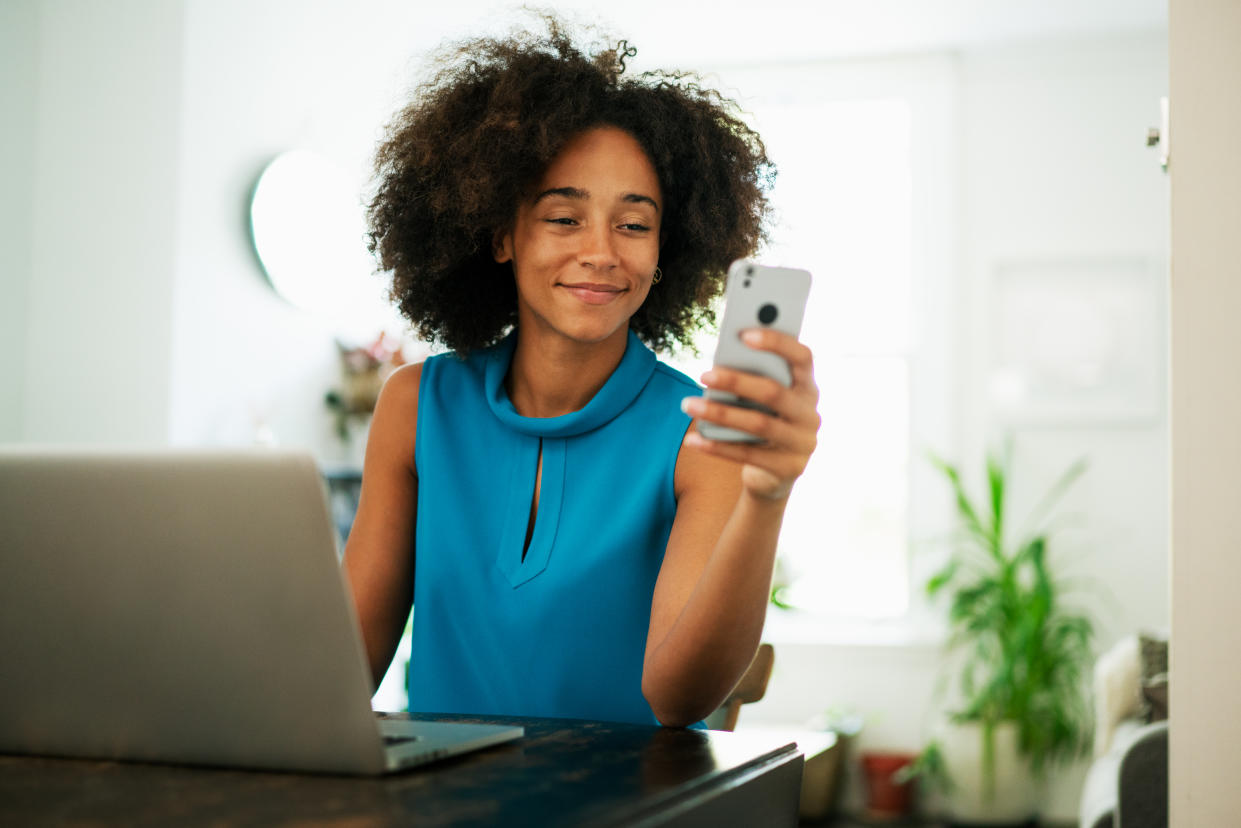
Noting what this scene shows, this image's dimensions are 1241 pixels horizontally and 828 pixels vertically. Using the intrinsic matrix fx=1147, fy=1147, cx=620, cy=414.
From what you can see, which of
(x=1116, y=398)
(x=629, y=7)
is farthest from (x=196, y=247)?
(x=1116, y=398)

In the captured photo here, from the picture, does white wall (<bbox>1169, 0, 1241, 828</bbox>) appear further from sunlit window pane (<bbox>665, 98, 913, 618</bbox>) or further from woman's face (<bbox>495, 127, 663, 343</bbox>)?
sunlit window pane (<bbox>665, 98, 913, 618</bbox>)

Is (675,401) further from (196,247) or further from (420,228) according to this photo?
(196,247)

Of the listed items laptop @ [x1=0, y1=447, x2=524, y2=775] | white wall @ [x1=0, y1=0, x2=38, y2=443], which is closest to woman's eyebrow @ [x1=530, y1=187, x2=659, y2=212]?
laptop @ [x1=0, y1=447, x2=524, y2=775]

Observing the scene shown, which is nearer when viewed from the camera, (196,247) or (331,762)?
(331,762)

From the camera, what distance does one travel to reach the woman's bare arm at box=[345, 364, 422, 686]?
150cm

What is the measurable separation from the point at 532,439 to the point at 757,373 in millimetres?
615

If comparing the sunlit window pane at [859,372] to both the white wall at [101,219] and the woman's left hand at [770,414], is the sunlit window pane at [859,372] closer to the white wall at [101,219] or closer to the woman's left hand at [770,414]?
the white wall at [101,219]

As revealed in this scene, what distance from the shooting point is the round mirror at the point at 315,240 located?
3809mm

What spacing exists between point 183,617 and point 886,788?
4149 mm

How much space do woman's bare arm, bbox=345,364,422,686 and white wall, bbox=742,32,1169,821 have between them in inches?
137

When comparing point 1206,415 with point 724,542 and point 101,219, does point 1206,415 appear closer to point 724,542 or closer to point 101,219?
point 724,542

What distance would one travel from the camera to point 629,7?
14.3 feet

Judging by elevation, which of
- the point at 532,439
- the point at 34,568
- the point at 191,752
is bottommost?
the point at 191,752

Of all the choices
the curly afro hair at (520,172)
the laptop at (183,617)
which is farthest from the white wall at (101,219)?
the laptop at (183,617)
